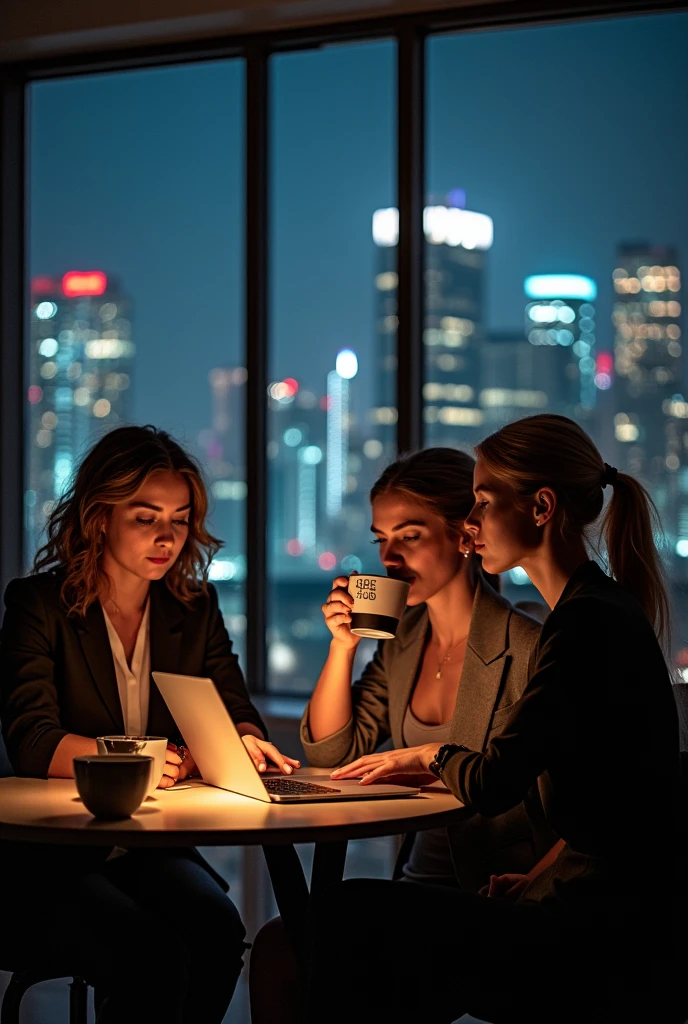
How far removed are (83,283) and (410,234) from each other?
2.15 meters

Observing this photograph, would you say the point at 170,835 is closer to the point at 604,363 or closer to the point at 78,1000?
the point at 78,1000

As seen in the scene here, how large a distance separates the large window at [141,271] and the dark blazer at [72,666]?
0.24 meters

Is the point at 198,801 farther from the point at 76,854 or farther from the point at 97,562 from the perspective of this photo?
the point at 97,562

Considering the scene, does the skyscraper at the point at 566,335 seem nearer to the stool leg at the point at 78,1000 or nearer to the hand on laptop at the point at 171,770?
the hand on laptop at the point at 171,770

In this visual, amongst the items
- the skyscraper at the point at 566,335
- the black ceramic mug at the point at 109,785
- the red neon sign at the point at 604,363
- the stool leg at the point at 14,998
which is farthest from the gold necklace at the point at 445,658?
the red neon sign at the point at 604,363

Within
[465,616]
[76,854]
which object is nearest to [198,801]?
[76,854]

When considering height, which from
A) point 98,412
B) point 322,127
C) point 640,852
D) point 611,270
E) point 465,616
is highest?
point 322,127

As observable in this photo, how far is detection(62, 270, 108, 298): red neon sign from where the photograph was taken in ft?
15.4

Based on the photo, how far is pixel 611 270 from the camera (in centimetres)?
427

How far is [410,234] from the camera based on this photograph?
3.61m

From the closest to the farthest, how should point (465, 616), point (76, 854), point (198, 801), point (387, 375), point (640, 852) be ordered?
point (640, 852) → point (198, 801) → point (76, 854) → point (465, 616) → point (387, 375)

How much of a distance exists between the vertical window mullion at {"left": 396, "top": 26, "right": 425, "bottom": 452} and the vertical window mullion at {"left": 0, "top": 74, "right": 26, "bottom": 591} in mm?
1393

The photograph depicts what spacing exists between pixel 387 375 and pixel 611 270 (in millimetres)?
1101

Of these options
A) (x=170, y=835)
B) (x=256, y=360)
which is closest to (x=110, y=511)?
(x=170, y=835)
